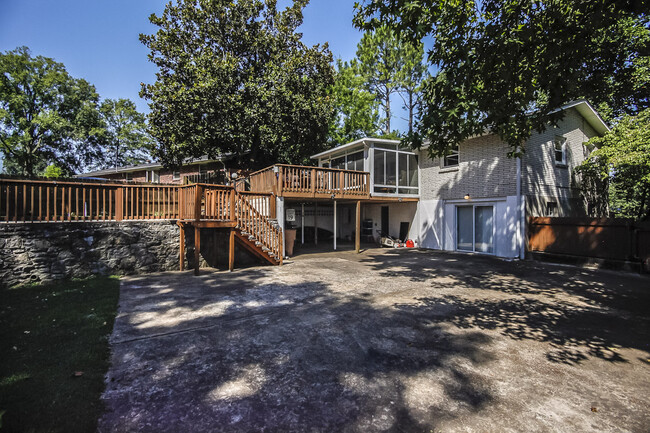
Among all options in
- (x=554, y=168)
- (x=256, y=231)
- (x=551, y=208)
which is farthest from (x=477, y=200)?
(x=256, y=231)

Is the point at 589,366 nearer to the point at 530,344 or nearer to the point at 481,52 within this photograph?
the point at 530,344

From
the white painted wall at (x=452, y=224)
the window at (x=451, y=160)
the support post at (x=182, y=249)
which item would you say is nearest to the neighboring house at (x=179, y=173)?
the support post at (x=182, y=249)

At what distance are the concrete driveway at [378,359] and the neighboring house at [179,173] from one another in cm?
1734

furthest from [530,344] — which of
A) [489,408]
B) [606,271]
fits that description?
[606,271]

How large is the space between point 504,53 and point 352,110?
814 inches

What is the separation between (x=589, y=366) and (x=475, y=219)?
10550 mm

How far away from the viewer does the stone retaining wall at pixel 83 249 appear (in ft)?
22.8

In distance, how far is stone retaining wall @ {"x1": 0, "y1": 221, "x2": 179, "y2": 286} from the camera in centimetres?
696

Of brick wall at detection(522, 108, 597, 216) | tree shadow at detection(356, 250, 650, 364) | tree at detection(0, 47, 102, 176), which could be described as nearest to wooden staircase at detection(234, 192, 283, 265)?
tree shadow at detection(356, 250, 650, 364)

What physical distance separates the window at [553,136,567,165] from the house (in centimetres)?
5

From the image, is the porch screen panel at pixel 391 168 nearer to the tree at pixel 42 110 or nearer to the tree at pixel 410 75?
the tree at pixel 410 75

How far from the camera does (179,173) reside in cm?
2631

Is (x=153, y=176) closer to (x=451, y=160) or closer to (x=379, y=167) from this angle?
(x=379, y=167)

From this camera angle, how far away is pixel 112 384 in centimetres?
A: 303
